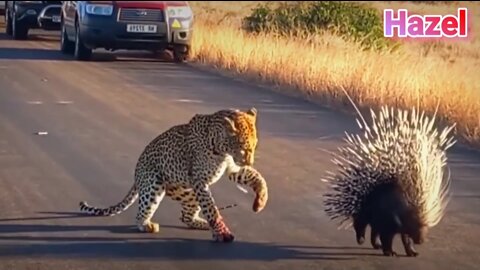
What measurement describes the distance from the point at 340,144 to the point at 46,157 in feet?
9.34

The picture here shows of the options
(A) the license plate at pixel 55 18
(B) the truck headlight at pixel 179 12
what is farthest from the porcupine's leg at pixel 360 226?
(A) the license plate at pixel 55 18

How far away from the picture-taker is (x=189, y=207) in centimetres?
791

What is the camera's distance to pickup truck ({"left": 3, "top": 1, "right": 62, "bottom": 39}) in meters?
26.1

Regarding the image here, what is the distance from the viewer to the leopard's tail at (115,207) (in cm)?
807

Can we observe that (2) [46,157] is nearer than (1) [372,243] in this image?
No

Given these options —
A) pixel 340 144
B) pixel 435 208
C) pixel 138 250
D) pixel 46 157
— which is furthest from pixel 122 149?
pixel 435 208

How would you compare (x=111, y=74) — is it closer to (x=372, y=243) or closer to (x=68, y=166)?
(x=68, y=166)

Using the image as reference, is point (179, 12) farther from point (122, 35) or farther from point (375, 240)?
point (375, 240)

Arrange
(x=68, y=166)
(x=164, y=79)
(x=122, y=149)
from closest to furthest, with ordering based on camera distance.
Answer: (x=68, y=166), (x=122, y=149), (x=164, y=79)

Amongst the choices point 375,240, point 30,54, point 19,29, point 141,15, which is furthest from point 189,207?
point 19,29

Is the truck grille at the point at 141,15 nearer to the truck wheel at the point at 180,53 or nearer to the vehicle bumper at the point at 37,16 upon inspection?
the truck wheel at the point at 180,53

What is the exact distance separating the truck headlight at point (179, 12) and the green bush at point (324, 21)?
7.52 feet

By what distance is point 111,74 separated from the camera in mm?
18609

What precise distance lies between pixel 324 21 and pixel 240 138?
1830 cm
